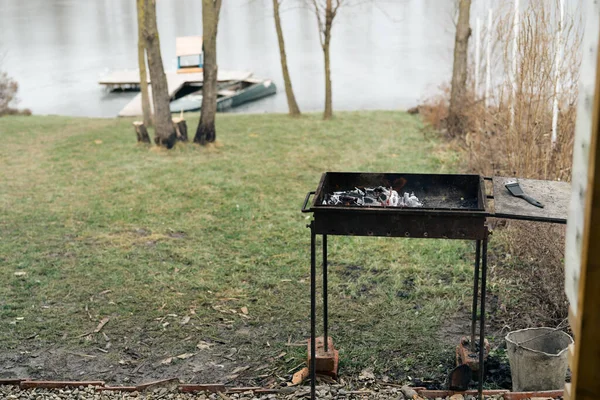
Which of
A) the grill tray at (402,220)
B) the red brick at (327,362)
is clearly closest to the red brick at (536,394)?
the grill tray at (402,220)

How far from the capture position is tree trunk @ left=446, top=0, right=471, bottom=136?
478 inches

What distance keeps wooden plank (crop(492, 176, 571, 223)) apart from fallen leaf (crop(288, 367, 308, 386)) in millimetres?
1628

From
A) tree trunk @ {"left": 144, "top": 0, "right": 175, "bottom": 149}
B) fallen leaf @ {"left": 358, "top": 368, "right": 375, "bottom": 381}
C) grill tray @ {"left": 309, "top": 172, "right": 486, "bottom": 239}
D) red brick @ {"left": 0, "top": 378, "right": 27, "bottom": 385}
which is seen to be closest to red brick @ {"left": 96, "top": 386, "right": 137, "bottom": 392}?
red brick @ {"left": 0, "top": 378, "right": 27, "bottom": 385}

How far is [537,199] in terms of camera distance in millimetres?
4039

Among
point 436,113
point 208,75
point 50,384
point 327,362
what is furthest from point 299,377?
point 436,113

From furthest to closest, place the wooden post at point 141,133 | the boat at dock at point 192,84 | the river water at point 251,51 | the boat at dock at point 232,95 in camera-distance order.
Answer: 1. the river water at point 251,51
2. the boat at dock at point 192,84
3. the boat at dock at point 232,95
4. the wooden post at point 141,133

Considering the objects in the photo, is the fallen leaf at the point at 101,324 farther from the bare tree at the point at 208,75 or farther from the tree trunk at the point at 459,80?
the tree trunk at the point at 459,80

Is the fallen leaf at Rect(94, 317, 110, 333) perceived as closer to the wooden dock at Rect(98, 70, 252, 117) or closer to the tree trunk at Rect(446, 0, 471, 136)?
the tree trunk at Rect(446, 0, 471, 136)

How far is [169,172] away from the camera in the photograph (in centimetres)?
995

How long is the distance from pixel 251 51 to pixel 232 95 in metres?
13.1

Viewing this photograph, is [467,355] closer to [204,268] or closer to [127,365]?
[127,365]

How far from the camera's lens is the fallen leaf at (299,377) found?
4344 millimetres

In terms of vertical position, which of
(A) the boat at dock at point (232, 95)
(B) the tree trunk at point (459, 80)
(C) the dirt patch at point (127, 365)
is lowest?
(A) the boat at dock at point (232, 95)

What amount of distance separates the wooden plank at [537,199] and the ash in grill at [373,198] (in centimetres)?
52
